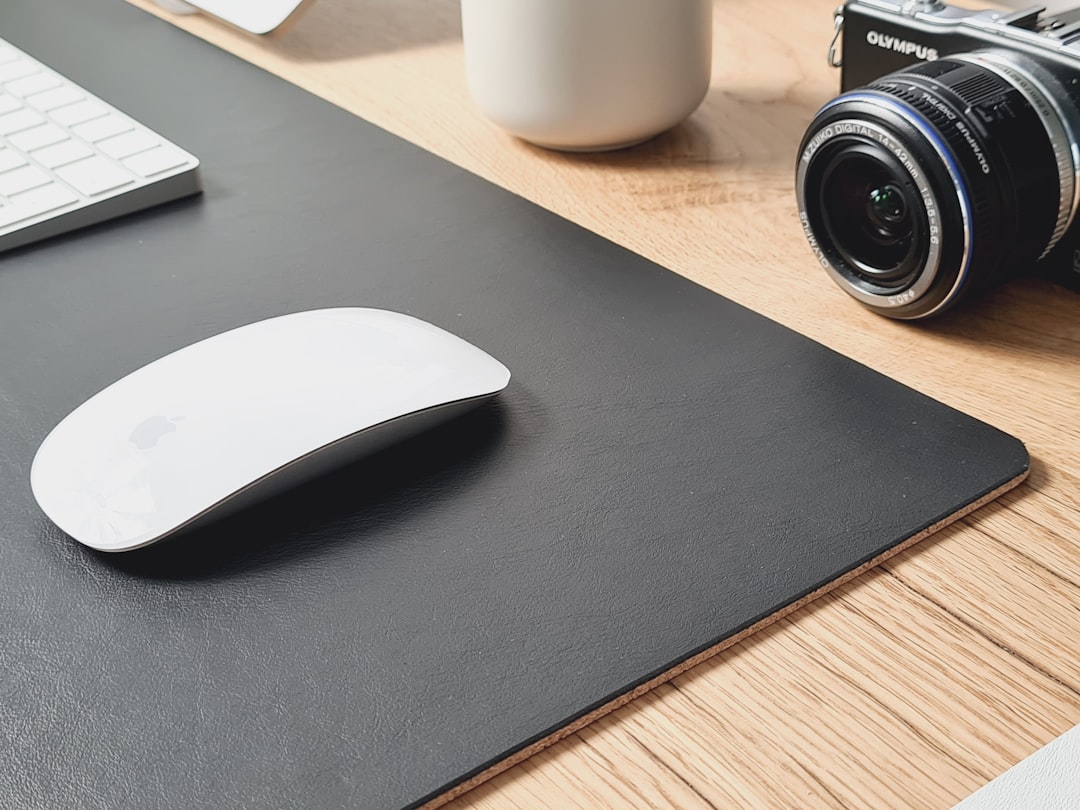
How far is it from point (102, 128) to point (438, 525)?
0.42m

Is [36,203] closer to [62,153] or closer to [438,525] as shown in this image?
[62,153]

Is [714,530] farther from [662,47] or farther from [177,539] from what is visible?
[662,47]

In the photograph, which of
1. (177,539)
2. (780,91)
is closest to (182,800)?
(177,539)

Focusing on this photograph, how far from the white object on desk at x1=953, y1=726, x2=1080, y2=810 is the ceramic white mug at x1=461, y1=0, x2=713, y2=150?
436 mm

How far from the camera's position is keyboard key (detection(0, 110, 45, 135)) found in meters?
0.71

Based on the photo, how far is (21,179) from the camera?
0.67m

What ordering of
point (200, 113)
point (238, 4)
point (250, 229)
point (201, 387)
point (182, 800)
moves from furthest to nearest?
point (238, 4), point (200, 113), point (250, 229), point (201, 387), point (182, 800)

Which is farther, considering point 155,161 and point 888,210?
point 155,161

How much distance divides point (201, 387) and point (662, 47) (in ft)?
1.15

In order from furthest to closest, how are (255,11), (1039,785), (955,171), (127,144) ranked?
(255,11)
(127,144)
(955,171)
(1039,785)

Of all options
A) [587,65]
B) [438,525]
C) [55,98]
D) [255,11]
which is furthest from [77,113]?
[438,525]

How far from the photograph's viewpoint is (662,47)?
0.66 m

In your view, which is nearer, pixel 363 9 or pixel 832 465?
pixel 832 465

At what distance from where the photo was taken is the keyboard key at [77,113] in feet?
2.37
